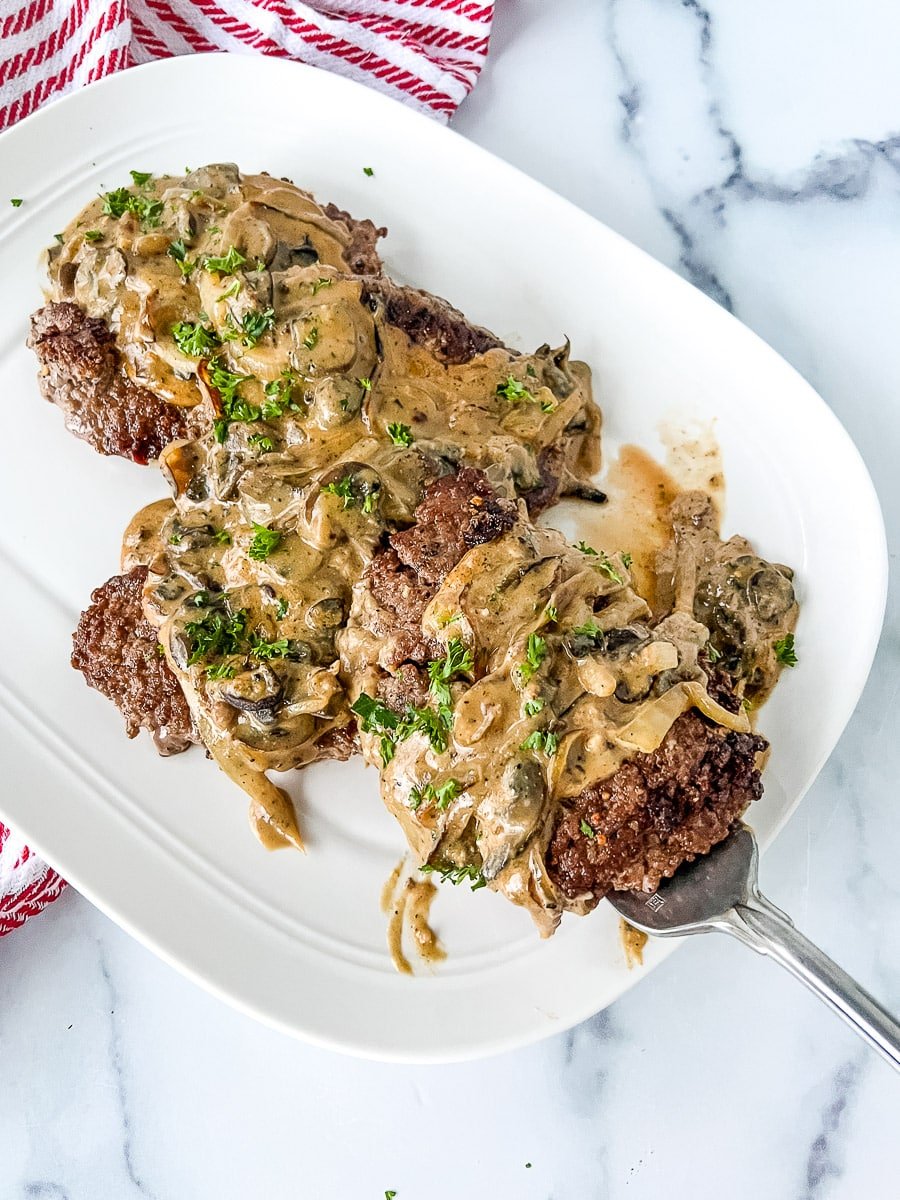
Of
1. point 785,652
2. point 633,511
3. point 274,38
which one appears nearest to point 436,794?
point 785,652

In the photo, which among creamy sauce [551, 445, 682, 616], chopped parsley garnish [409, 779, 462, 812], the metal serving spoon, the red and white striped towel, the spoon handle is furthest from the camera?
the red and white striped towel

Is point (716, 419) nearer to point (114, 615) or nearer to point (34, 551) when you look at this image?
point (114, 615)

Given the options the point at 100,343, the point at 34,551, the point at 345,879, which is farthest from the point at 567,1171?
the point at 100,343

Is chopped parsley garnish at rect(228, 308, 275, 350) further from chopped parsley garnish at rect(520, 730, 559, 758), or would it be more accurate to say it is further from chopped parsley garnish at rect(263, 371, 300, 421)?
chopped parsley garnish at rect(520, 730, 559, 758)

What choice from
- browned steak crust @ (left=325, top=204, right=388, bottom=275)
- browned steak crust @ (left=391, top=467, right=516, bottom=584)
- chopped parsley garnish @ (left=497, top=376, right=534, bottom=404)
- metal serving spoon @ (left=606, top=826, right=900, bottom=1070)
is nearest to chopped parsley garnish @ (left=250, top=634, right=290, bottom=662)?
browned steak crust @ (left=391, top=467, right=516, bottom=584)

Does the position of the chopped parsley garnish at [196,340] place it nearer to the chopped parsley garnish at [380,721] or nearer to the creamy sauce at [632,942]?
the chopped parsley garnish at [380,721]

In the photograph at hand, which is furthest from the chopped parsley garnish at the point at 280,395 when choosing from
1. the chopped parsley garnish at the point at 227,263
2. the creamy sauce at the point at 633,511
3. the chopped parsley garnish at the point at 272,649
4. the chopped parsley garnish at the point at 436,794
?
the chopped parsley garnish at the point at 436,794
